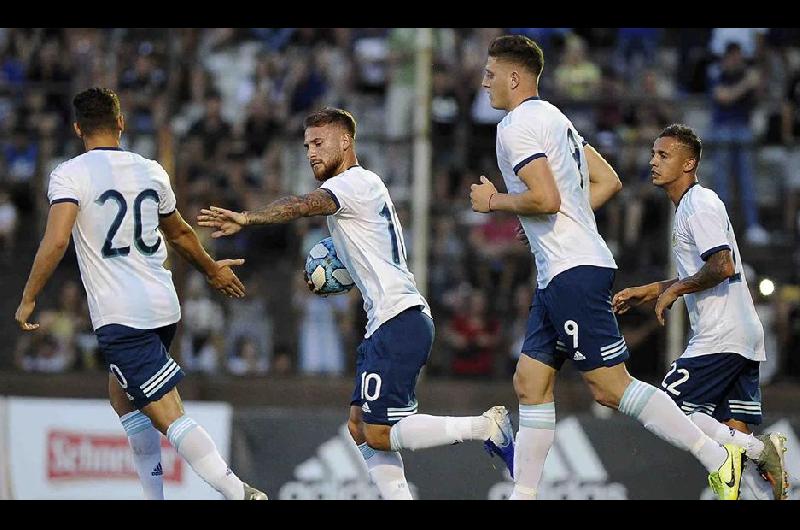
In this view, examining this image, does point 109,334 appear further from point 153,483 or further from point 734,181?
point 734,181

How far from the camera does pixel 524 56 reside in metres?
7.47

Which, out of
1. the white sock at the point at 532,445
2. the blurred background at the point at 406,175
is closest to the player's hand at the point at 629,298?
the white sock at the point at 532,445

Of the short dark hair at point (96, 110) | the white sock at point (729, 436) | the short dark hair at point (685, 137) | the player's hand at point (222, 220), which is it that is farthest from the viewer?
the short dark hair at point (685, 137)

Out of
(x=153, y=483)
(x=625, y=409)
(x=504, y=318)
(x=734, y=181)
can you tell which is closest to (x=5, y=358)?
(x=504, y=318)

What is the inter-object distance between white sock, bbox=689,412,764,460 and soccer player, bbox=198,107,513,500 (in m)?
1.23

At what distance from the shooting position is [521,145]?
7242 mm

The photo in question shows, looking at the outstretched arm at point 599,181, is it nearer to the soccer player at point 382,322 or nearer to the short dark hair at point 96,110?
the soccer player at point 382,322

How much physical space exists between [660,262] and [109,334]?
7.25 meters

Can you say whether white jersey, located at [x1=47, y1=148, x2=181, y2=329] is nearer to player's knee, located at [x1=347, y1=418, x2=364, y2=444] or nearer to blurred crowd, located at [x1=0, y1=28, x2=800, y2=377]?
player's knee, located at [x1=347, y1=418, x2=364, y2=444]

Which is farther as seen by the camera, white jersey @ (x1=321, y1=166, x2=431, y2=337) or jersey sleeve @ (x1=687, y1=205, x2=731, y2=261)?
jersey sleeve @ (x1=687, y1=205, x2=731, y2=261)

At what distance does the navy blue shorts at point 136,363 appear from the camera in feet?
24.7

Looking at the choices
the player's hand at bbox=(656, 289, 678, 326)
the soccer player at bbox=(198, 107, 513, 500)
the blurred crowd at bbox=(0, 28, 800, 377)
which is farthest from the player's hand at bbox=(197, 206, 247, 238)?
the blurred crowd at bbox=(0, 28, 800, 377)

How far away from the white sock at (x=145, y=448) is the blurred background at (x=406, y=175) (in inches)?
150

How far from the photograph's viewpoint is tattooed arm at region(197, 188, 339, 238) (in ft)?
22.3
